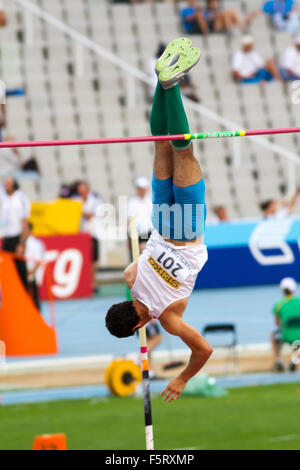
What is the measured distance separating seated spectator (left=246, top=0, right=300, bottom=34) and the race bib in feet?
45.4

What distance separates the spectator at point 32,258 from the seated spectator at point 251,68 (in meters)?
6.04

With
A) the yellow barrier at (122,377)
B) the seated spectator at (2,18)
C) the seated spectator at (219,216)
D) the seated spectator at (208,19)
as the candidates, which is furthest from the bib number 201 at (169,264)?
the seated spectator at (208,19)

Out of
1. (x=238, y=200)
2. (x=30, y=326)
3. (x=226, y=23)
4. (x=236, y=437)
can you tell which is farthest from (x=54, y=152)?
(x=236, y=437)

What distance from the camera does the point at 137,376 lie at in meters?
12.0

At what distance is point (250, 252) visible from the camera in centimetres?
1609

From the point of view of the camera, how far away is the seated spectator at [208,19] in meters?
19.0

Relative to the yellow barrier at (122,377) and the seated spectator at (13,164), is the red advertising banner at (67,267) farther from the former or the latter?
the yellow barrier at (122,377)

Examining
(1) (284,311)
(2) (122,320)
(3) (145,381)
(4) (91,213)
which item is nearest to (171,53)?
(2) (122,320)

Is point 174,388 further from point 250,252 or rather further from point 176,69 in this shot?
point 250,252

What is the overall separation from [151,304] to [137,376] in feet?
18.4

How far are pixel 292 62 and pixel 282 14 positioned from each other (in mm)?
1512

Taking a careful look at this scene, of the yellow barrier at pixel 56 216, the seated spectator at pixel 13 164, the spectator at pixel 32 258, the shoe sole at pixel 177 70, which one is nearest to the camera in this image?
the shoe sole at pixel 177 70

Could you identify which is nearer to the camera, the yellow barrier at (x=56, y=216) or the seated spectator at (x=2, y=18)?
the yellow barrier at (x=56, y=216)
